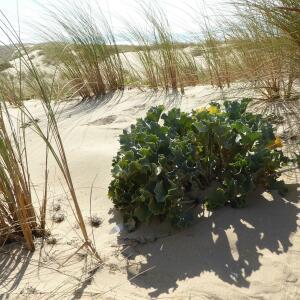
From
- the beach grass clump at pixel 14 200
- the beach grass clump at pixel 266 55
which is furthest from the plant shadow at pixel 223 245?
the beach grass clump at pixel 266 55

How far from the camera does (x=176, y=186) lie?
1.71 metres

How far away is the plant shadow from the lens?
1535 millimetres

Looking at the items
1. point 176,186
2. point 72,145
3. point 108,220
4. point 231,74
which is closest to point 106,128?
point 72,145

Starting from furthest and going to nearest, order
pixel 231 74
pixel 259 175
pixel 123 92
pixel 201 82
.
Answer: pixel 123 92 → pixel 201 82 → pixel 231 74 → pixel 259 175

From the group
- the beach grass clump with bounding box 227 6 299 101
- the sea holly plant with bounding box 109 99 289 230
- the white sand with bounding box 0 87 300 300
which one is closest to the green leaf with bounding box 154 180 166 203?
the sea holly plant with bounding box 109 99 289 230

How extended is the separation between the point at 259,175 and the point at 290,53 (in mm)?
856

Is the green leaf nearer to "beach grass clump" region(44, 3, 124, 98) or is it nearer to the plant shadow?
the plant shadow

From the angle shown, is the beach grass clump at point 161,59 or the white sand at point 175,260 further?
the beach grass clump at point 161,59

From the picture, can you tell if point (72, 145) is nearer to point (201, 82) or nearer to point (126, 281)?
point (126, 281)

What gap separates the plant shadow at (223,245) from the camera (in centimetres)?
154

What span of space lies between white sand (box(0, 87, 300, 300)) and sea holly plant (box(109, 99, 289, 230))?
0.23 ft

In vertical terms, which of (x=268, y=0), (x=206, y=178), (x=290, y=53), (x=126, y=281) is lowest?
(x=126, y=281)

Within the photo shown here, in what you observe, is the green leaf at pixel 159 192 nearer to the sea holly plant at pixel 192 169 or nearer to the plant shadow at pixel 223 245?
the sea holly plant at pixel 192 169

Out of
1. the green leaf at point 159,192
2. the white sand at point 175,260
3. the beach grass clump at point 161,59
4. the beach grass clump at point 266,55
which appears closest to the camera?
the white sand at point 175,260
